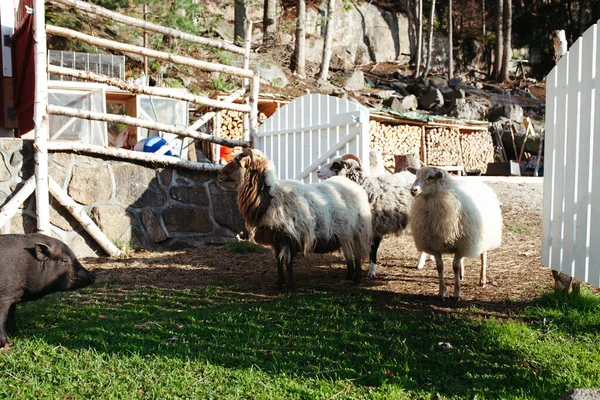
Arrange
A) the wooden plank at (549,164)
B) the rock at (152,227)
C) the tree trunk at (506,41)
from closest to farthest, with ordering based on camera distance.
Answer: the wooden plank at (549,164) < the rock at (152,227) < the tree trunk at (506,41)

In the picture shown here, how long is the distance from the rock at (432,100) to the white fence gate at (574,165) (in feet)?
69.8

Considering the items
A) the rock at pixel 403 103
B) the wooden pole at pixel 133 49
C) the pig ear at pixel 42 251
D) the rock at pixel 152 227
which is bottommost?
the rock at pixel 152 227

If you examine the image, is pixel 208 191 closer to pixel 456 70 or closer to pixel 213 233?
pixel 213 233

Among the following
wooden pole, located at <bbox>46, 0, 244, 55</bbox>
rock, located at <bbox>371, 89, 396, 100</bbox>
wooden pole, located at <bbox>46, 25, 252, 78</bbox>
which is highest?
rock, located at <bbox>371, 89, 396, 100</bbox>

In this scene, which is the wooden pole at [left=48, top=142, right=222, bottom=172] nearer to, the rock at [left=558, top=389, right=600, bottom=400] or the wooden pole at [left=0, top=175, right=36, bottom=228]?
the wooden pole at [left=0, top=175, right=36, bottom=228]

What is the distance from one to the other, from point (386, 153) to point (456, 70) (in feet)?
72.5

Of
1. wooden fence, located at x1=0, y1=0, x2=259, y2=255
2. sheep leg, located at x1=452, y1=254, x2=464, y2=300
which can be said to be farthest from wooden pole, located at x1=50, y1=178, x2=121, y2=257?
sheep leg, located at x1=452, y1=254, x2=464, y2=300

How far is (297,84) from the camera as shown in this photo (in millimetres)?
21719

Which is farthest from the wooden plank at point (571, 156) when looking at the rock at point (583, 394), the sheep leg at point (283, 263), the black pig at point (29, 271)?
the black pig at point (29, 271)

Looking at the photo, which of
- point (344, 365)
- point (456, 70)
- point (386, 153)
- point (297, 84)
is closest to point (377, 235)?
point (344, 365)

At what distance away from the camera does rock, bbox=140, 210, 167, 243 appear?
7.84 metres

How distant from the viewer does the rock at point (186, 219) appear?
317 inches

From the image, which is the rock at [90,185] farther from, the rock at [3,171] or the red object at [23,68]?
the red object at [23,68]

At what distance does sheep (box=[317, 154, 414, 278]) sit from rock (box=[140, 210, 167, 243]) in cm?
270
